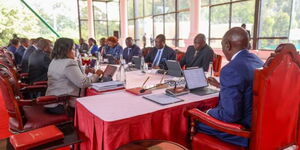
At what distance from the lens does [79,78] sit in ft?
6.59

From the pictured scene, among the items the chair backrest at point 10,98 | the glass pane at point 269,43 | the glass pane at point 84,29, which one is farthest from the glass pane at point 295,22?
the glass pane at point 84,29

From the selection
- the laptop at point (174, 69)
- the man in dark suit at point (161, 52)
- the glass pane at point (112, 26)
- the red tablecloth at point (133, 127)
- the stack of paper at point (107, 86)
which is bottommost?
the red tablecloth at point (133, 127)

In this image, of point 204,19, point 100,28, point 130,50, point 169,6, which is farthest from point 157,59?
point 100,28

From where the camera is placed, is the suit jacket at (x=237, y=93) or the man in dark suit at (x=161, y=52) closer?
the suit jacket at (x=237, y=93)

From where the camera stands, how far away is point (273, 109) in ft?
4.03

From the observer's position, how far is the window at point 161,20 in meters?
9.25

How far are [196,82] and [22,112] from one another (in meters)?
1.51

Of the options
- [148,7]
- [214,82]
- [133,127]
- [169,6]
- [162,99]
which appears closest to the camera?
[133,127]

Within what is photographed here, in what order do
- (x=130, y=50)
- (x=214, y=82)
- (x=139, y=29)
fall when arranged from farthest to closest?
(x=139, y=29) < (x=130, y=50) < (x=214, y=82)

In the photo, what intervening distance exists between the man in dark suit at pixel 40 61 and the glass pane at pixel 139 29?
29.8ft

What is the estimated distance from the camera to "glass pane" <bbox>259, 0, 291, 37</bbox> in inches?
228

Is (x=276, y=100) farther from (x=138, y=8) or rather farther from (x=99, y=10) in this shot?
(x=99, y=10)

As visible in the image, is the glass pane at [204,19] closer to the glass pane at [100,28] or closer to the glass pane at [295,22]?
the glass pane at [295,22]

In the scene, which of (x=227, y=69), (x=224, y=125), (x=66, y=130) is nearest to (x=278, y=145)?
(x=224, y=125)
